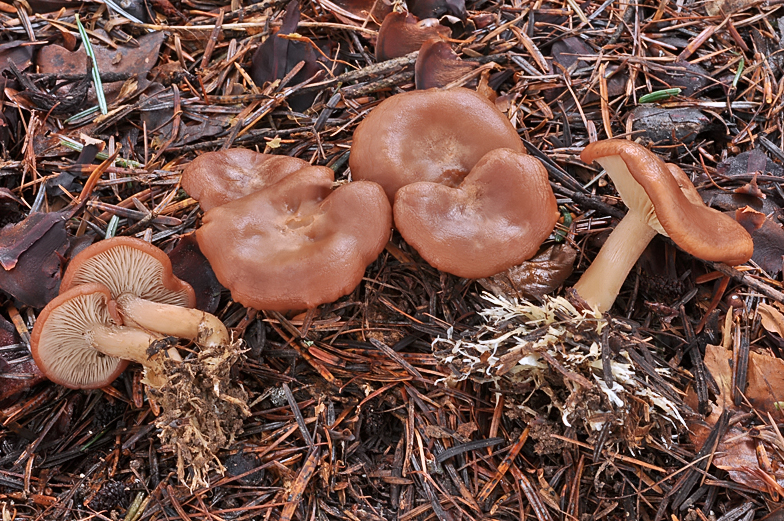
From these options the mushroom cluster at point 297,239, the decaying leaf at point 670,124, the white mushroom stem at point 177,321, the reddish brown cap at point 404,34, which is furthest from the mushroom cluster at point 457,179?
the white mushroom stem at point 177,321

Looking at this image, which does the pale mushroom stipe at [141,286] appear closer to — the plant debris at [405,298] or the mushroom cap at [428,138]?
the plant debris at [405,298]

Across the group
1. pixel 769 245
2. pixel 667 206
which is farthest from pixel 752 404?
pixel 667 206

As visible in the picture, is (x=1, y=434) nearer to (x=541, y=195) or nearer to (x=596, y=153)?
(x=541, y=195)

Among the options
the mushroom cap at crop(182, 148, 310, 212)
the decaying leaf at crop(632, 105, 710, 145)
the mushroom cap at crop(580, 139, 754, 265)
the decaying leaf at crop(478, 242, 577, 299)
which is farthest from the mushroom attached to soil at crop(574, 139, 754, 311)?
the mushroom cap at crop(182, 148, 310, 212)

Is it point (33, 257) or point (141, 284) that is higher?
point (33, 257)

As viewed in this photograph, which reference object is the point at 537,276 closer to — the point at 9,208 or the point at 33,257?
the point at 33,257

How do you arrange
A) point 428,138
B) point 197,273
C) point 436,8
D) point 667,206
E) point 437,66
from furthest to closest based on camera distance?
1. point 436,8
2. point 437,66
3. point 197,273
4. point 428,138
5. point 667,206

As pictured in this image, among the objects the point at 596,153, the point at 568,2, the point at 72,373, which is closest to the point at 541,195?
the point at 596,153
